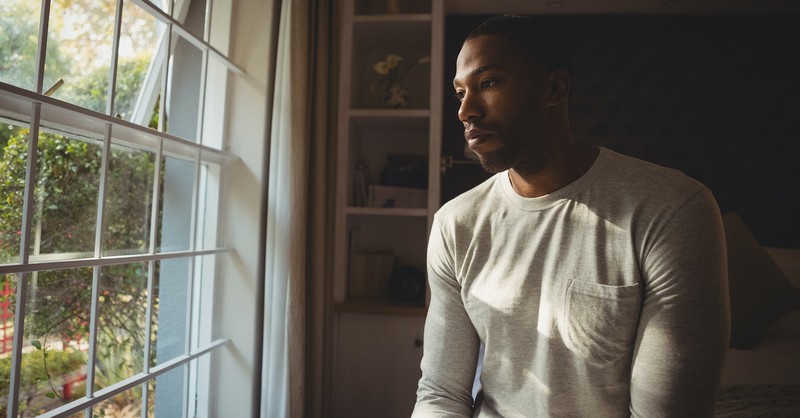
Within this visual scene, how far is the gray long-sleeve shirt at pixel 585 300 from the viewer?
0.87m

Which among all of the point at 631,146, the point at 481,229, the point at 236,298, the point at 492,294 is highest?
the point at 631,146

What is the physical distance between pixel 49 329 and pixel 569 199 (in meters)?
1.25

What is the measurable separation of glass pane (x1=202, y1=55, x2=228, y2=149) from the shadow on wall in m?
1.79

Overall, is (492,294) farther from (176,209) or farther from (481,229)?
(176,209)

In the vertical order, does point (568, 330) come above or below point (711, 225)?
below

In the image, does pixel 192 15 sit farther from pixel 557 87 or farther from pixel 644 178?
pixel 644 178

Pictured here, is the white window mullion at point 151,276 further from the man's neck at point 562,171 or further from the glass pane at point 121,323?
the man's neck at point 562,171

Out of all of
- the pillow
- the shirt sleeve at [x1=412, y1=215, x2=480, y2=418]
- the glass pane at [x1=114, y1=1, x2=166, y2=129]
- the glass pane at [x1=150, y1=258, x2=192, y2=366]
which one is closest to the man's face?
the shirt sleeve at [x1=412, y1=215, x2=480, y2=418]

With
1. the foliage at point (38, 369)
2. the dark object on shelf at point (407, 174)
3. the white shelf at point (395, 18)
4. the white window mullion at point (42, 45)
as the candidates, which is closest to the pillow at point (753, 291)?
the dark object on shelf at point (407, 174)

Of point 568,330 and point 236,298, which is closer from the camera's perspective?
point 568,330

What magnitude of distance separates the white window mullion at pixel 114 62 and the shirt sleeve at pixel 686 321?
4.38 feet

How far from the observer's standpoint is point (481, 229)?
1165 millimetres

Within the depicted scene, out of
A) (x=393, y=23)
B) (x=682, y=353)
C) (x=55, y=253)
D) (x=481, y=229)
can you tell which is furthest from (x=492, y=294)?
(x=393, y=23)

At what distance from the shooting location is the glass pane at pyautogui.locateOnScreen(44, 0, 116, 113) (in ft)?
3.65
